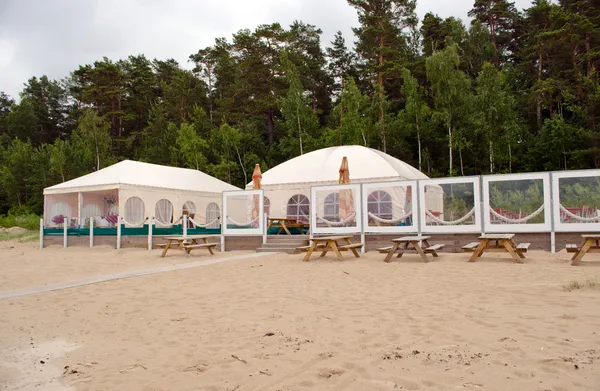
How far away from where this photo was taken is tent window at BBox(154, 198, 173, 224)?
19172mm

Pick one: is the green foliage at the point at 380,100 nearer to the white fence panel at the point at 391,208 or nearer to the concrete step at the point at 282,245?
the white fence panel at the point at 391,208

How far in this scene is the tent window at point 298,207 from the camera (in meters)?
17.4

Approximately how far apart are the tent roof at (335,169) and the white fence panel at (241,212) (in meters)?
3.87

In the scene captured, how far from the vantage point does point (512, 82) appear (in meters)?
30.2

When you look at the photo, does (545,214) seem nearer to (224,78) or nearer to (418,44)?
(418,44)

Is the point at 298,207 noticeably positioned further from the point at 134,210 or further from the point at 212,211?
the point at 134,210

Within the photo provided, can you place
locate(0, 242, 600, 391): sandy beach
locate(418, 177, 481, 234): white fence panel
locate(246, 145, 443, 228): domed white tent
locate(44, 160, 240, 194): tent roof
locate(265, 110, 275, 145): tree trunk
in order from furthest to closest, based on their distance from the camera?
locate(265, 110, 275, 145): tree trunk
locate(44, 160, 240, 194): tent roof
locate(246, 145, 443, 228): domed white tent
locate(418, 177, 481, 234): white fence panel
locate(0, 242, 600, 391): sandy beach

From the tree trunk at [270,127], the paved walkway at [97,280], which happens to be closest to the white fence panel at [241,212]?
the paved walkway at [97,280]

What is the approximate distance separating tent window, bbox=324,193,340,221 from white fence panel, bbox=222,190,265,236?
2.18 metres

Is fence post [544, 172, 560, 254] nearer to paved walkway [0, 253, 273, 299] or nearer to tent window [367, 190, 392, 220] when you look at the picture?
tent window [367, 190, 392, 220]

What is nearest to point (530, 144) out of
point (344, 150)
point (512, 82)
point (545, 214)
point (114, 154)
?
point (512, 82)

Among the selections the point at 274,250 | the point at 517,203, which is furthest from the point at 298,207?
the point at 517,203

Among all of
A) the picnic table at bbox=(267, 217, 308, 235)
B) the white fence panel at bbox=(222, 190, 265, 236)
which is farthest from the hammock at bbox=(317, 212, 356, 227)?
the white fence panel at bbox=(222, 190, 265, 236)

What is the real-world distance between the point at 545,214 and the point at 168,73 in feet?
136
